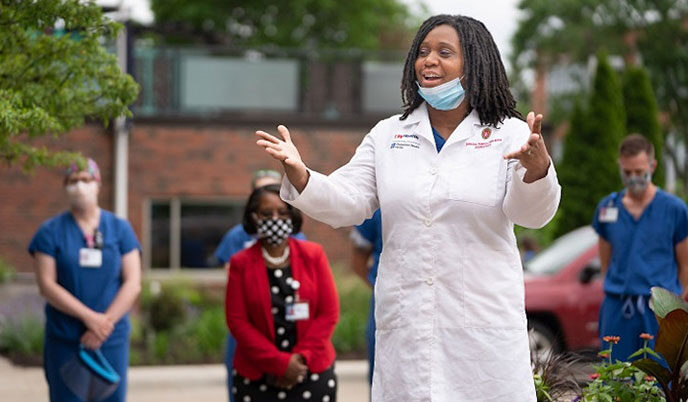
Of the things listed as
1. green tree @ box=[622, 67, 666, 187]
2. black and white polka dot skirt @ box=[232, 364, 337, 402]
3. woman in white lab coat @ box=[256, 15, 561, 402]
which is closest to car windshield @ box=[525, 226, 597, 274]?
black and white polka dot skirt @ box=[232, 364, 337, 402]

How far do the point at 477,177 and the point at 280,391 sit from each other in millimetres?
2483

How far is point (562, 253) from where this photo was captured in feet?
45.8

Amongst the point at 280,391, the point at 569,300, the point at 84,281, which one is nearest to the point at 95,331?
the point at 84,281

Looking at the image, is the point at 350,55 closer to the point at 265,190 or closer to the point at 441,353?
the point at 265,190

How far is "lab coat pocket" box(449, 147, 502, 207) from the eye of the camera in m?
4.06

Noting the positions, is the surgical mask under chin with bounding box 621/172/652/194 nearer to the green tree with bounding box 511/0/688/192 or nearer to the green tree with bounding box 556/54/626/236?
the green tree with bounding box 556/54/626/236

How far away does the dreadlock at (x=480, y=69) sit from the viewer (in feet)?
13.9

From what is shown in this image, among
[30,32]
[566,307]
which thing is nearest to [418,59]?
[30,32]

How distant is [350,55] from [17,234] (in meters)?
6.56

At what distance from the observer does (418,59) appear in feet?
14.1

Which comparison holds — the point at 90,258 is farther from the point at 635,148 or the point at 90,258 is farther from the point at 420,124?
the point at 420,124

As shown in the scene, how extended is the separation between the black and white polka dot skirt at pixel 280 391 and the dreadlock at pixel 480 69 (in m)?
2.27

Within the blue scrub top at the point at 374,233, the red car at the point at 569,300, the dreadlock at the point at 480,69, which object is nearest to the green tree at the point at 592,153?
the red car at the point at 569,300

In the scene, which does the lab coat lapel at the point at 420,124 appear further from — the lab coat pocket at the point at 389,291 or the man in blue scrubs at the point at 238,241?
the man in blue scrubs at the point at 238,241
